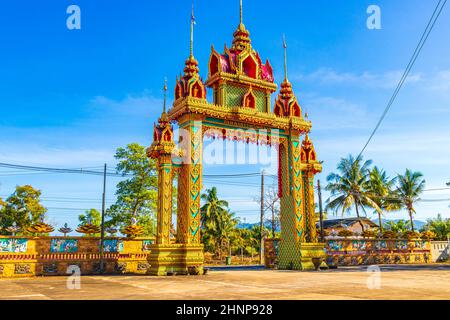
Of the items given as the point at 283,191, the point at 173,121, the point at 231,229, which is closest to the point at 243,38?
the point at 173,121

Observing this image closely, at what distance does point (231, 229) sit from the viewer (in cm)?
4956

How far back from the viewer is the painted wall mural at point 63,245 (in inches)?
874

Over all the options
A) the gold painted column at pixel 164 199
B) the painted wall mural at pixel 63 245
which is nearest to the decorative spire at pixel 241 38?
the gold painted column at pixel 164 199

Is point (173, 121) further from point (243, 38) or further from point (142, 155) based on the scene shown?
point (142, 155)

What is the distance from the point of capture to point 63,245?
2247 cm

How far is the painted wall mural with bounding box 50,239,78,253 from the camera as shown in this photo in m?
22.2

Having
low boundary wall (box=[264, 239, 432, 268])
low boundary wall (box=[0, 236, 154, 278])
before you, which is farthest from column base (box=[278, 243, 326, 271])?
low boundary wall (box=[0, 236, 154, 278])

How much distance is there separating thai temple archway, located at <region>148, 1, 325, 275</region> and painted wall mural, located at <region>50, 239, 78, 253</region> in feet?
16.1

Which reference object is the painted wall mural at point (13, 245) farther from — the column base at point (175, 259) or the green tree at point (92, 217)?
the green tree at point (92, 217)

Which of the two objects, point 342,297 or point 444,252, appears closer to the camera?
point 342,297

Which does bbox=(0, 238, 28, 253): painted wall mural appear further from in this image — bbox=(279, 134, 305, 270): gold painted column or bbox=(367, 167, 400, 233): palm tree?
bbox=(367, 167, 400, 233): palm tree

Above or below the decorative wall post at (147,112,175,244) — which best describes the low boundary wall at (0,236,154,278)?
below

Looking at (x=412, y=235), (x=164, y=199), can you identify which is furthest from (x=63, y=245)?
(x=412, y=235)
